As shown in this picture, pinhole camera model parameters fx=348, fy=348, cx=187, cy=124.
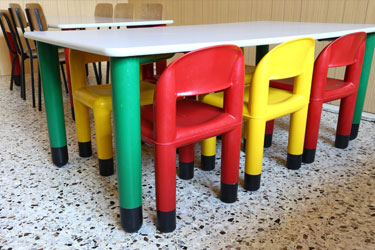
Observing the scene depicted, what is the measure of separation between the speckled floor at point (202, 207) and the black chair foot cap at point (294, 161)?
0.13 ft

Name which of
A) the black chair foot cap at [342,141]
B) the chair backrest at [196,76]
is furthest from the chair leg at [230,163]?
the black chair foot cap at [342,141]

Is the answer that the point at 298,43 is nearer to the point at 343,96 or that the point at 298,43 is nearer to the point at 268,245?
the point at 343,96

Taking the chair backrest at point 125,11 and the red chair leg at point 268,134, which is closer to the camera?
the red chair leg at point 268,134

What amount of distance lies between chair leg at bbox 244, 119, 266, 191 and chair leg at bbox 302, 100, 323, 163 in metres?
0.43

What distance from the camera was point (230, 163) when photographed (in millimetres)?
1496

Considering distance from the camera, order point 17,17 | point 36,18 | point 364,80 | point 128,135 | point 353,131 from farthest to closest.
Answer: point 17,17, point 36,18, point 353,131, point 364,80, point 128,135

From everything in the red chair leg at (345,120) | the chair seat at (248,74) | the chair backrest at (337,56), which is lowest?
the red chair leg at (345,120)

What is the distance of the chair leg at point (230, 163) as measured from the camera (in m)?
1.46

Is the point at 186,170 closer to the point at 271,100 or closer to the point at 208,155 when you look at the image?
the point at 208,155

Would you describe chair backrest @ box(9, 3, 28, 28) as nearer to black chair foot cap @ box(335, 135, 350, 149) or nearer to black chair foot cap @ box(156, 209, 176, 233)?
black chair foot cap @ box(156, 209, 176, 233)

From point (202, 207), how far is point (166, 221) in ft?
0.79

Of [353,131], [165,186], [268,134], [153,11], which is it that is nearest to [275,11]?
[153,11]

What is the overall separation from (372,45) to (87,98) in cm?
169

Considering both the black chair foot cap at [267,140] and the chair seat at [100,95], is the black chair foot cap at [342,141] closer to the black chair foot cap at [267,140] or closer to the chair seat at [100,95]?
the black chair foot cap at [267,140]
